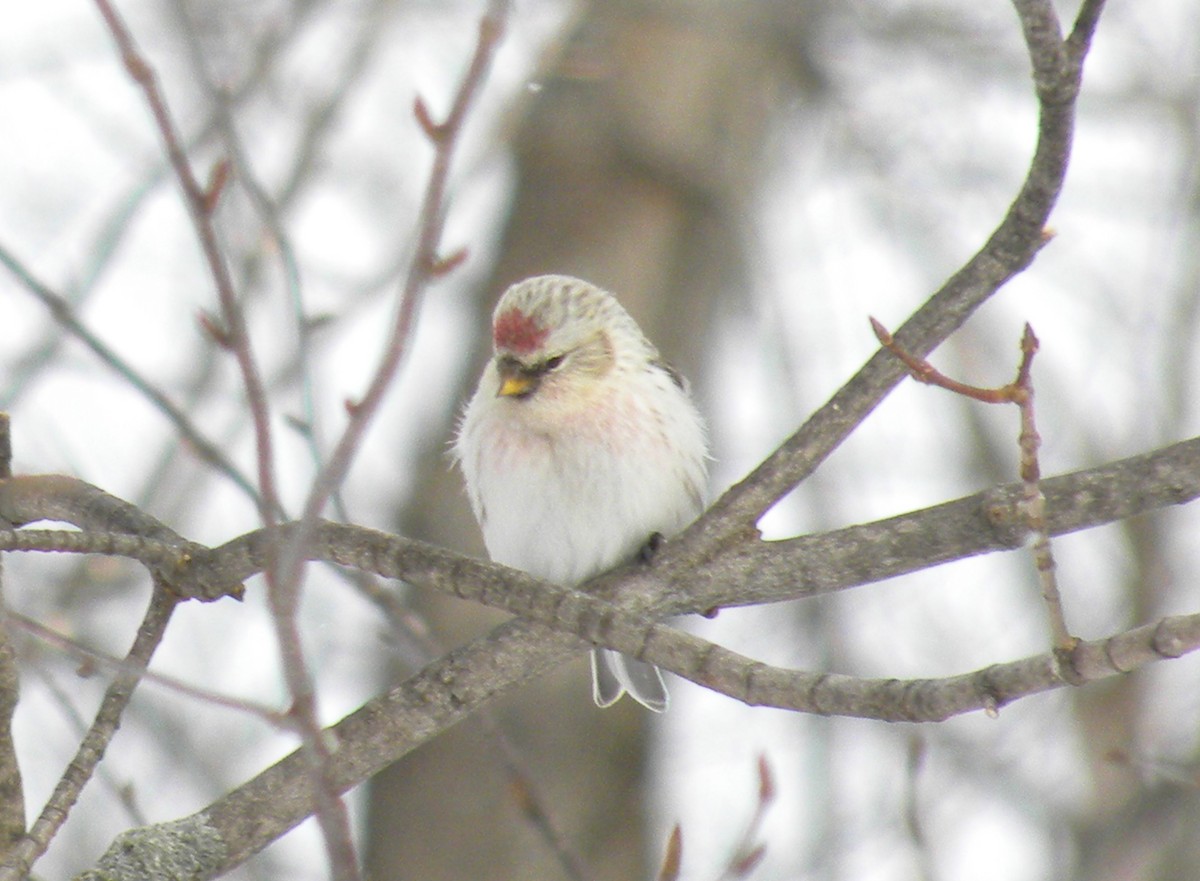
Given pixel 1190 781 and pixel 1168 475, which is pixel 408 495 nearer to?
pixel 1190 781

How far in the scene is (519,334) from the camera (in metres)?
3.94

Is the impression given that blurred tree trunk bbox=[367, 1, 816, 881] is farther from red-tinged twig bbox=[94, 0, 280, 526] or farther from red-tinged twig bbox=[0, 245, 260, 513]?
red-tinged twig bbox=[94, 0, 280, 526]

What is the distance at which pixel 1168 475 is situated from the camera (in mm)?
2355

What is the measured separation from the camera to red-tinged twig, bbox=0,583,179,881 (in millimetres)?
2260

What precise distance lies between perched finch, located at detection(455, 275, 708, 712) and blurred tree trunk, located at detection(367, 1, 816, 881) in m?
1.71

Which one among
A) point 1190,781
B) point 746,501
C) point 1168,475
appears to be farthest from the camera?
point 1190,781

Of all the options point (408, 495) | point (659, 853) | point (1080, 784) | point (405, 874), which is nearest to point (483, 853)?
point (405, 874)

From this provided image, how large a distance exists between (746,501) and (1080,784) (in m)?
4.58

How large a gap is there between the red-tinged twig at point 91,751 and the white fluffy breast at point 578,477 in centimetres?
144

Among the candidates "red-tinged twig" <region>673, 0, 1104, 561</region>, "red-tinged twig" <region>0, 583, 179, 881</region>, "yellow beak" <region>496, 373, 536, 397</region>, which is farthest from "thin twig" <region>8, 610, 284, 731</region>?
"yellow beak" <region>496, 373, 536, 397</region>

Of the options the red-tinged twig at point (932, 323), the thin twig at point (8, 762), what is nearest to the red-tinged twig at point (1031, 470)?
the red-tinged twig at point (932, 323)

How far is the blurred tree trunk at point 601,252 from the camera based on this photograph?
5.61m

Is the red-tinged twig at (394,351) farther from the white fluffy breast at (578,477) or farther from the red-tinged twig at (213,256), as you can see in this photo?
the white fluffy breast at (578,477)

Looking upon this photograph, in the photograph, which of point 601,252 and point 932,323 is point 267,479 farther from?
point 601,252
